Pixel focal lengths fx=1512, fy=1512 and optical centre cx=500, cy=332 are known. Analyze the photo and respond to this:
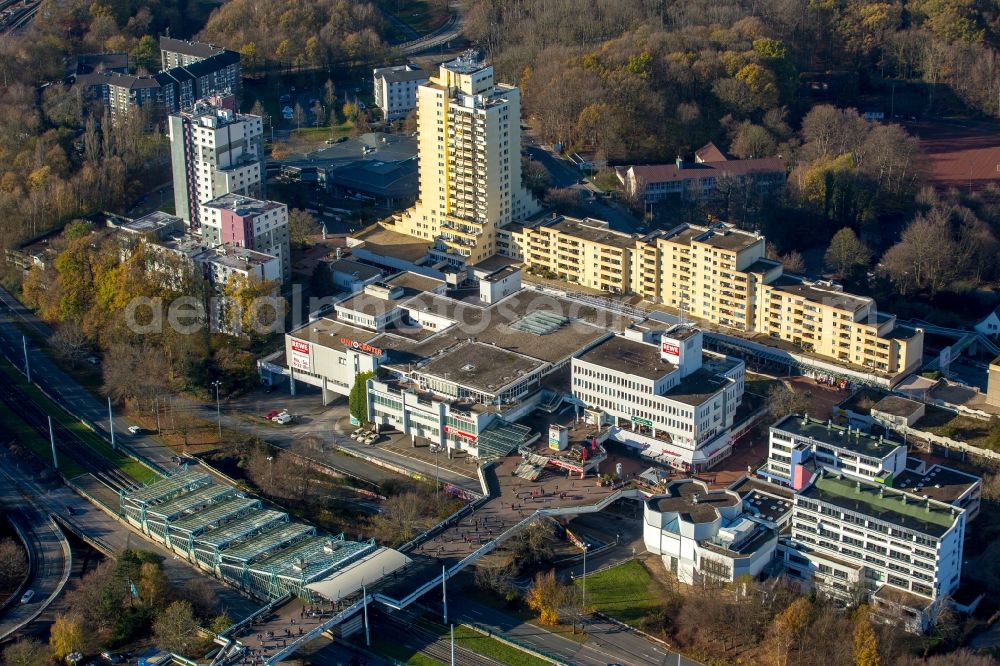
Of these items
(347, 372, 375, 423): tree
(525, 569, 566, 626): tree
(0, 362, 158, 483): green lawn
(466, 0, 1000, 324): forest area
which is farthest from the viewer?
(466, 0, 1000, 324): forest area

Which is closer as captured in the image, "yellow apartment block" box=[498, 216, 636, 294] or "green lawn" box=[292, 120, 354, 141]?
"yellow apartment block" box=[498, 216, 636, 294]

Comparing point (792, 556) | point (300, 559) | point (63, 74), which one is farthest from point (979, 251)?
point (63, 74)

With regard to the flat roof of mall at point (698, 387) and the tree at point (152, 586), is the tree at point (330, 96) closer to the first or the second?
the flat roof of mall at point (698, 387)

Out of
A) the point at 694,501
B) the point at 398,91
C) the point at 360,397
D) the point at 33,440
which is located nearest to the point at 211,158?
the point at 33,440

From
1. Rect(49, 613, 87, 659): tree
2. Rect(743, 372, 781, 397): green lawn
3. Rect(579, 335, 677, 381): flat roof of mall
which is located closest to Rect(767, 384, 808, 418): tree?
Rect(743, 372, 781, 397): green lawn

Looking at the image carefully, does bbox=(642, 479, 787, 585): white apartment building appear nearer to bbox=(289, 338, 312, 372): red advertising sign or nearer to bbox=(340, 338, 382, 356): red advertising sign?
bbox=(340, 338, 382, 356): red advertising sign

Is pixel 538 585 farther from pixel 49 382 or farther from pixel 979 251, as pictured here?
pixel 979 251

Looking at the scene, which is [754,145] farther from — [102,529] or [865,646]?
[102,529]

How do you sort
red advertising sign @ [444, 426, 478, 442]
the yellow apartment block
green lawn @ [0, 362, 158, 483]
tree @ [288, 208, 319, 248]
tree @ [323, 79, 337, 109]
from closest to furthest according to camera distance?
red advertising sign @ [444, 426, 478, 442] < green lawn @ [0, 362, 158, 483] < the yellow apartment block < tree @ [288, 208, 319, 248] < tree @ [323, 79, 337, 109]
